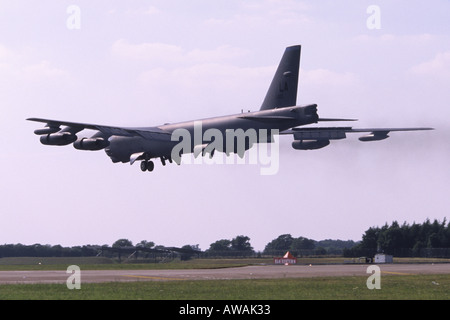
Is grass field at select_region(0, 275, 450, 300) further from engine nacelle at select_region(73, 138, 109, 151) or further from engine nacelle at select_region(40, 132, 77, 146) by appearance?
engine nacelle at select_region(73, 138, 109, 151)

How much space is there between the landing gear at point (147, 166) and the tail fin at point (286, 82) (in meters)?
12.4

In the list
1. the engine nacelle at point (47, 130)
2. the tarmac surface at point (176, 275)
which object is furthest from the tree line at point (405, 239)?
the engine nacelle at point (47, 130)

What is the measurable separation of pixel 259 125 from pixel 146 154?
1111 centimetres

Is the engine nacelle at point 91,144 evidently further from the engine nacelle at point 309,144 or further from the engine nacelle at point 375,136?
the engine nacelle at point 375,136

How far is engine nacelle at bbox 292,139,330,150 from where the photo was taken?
2591 inches

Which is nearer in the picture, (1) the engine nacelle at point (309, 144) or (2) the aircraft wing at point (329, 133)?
(2) the aircraft wing at point (329, 133)

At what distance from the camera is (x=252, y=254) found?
142 meters

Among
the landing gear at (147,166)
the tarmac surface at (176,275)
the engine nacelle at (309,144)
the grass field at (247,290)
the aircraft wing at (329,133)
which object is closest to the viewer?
the grass field at (247,290)

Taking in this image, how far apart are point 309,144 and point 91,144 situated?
64.8ft

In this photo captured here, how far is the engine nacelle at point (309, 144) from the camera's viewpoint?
216 feet

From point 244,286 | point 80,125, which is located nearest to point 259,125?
point 80,125

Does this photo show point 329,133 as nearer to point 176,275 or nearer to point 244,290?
point 176,275

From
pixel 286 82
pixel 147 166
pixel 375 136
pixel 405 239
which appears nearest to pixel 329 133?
pixel 375 136

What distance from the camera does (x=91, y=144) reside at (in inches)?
2516
